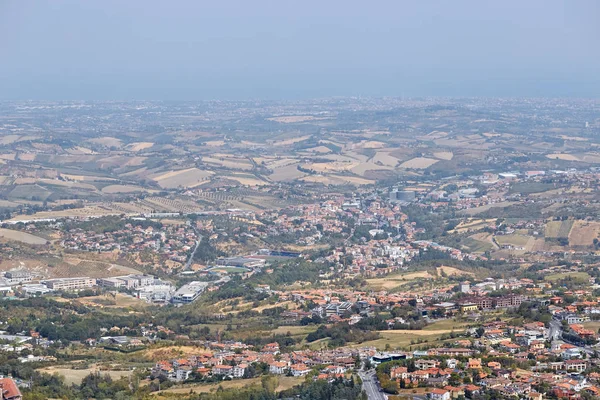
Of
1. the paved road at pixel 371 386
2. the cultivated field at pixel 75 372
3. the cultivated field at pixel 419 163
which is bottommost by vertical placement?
the cultivated field at pixel 419 163

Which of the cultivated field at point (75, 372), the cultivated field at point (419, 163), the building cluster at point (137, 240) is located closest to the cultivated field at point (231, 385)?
the cultivated field at point (75, 372)

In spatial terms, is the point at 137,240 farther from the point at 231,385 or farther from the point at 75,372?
the point at 231,385

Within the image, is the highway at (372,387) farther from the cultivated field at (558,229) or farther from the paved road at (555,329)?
the cultivated field at (558,229)

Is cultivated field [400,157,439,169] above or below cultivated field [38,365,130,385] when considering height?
below

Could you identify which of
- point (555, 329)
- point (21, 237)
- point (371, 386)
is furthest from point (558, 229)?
point (371, 386)

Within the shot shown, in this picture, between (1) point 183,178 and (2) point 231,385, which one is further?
(1) point 183,178

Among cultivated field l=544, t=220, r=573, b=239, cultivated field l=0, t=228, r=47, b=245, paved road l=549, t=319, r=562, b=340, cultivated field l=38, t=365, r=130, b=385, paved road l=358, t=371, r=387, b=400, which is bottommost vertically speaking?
cultivated field l=544, t=220, r=573, b=239

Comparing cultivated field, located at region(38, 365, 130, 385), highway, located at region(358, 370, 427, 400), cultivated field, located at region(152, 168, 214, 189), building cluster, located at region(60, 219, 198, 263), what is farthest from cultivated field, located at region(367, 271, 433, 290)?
cultivated field, located at region(152, 168, 214, 189)

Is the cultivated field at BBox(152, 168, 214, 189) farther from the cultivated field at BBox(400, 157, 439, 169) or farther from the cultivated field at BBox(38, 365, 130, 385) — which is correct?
the cultivated field at BBox(38, 365, 130, 385)
